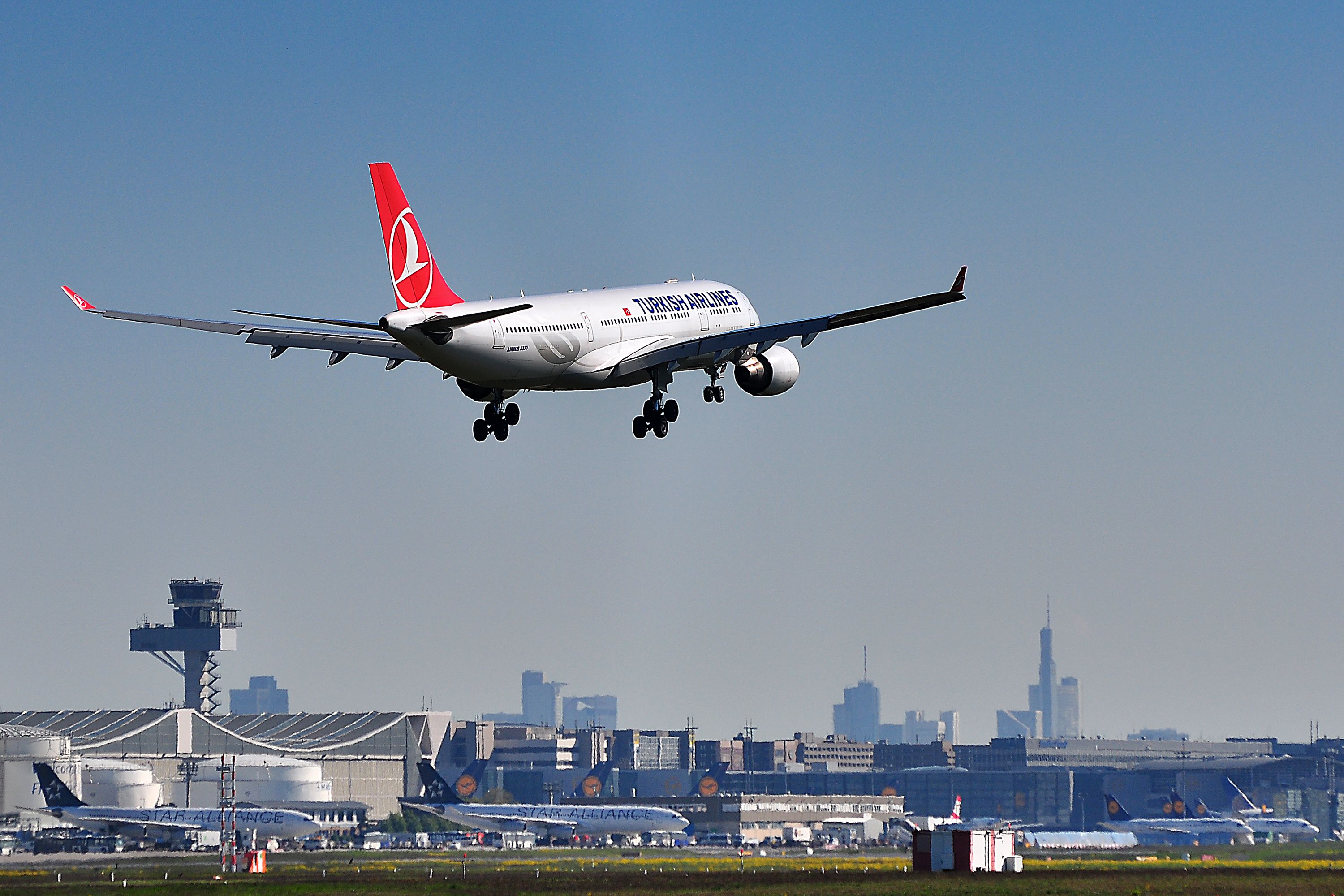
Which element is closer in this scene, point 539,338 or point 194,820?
point 539,338

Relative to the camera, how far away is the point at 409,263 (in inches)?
2345

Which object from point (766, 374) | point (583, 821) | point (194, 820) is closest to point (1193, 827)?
point (583, 821)

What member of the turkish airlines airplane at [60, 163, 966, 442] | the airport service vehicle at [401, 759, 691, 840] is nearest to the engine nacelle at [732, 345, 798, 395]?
the turkish airlines airplane at [60, 163, 966, 442]

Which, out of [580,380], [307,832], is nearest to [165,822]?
[307,832]

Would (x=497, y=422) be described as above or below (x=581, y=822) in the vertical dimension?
above

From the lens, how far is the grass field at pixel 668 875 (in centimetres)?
8212

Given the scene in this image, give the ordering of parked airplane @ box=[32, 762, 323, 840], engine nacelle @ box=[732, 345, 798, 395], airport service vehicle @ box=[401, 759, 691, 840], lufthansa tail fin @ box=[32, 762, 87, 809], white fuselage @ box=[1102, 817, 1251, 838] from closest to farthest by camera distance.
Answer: engine nacelle @ box=[732, 345, 798, 395]
parked airplane @ box=[32, 762, 323, 840]
lufthansa tail fin @ box=[32, 762, 87, 809]
white fuselage @ box=[1102, 817, 1251, 838]
airport service vehicle @ box=[401, 759, 691, 840]

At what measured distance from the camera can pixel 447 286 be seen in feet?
196

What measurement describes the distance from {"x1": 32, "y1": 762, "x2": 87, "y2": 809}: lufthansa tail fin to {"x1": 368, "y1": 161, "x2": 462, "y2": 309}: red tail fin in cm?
12632

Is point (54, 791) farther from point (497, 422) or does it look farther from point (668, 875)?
point (497, 422)

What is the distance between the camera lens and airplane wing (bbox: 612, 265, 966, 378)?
59.7m

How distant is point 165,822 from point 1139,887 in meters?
106

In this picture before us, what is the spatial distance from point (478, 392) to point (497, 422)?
5.90ft

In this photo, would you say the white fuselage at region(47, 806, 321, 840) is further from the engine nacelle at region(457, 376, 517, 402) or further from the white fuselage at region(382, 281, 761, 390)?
the engine nacelle at region(457, 376, 517, 402)
